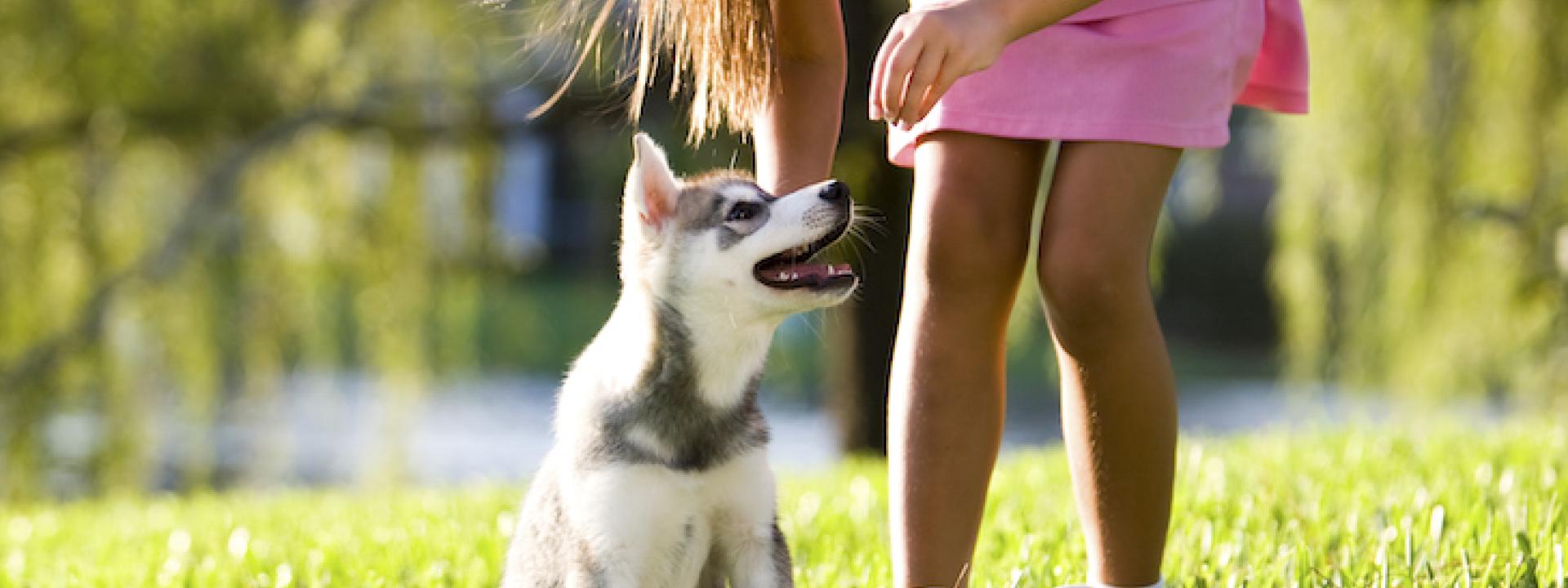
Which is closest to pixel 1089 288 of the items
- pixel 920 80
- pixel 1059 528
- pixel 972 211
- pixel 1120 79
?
pixel 972 211

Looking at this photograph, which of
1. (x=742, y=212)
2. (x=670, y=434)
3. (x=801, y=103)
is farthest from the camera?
(x=801, y=103)

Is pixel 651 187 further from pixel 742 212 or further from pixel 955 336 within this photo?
pixel 955 336

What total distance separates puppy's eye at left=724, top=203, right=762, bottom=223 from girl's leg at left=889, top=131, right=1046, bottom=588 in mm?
316

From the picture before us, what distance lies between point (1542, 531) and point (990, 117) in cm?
156

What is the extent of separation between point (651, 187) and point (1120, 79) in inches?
30.6

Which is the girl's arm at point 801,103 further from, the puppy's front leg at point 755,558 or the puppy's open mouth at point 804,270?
the puppy's front leg at point 755,558

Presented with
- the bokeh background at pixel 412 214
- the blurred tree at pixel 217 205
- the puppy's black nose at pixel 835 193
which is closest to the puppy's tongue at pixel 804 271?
the puppy's black nose at pixel 835 193

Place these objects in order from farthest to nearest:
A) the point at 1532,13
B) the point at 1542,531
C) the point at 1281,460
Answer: the point at 1532,13 < the point at 1281,460 < the point at 1542,531

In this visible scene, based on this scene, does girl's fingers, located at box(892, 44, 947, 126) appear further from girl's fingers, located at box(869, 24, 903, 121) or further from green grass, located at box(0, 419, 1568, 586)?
green grass, located at box(0, 419, 1568, 586)

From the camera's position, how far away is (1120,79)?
8.17ft

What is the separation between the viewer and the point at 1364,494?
167 inches

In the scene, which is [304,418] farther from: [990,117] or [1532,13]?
[990,117]

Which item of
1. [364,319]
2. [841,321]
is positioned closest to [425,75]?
[364,319]

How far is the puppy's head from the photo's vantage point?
2.32 metres
